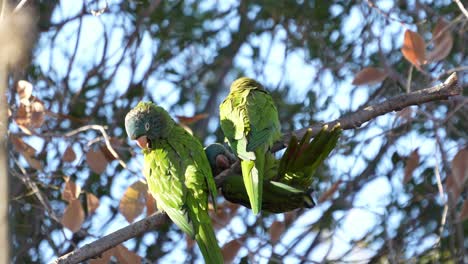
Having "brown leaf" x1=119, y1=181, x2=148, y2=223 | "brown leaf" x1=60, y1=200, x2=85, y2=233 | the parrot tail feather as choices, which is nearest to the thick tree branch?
the parrot tail feather

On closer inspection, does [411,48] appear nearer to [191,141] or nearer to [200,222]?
[191,141]

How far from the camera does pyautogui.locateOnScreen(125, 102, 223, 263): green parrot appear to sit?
9.90 feet

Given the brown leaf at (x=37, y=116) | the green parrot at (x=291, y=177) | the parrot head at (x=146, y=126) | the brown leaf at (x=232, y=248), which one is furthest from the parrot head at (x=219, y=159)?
the brown leaf at (x=37, y=116)

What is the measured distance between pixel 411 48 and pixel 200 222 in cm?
124

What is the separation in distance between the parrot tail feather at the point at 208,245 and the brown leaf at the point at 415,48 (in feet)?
3.94

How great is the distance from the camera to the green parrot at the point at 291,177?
2.96m

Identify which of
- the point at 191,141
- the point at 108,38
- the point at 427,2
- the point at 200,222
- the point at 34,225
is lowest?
the point at 200,222

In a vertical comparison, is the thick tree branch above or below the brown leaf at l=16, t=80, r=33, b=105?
below

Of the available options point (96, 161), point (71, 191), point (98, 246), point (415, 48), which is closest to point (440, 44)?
point (415, 48)

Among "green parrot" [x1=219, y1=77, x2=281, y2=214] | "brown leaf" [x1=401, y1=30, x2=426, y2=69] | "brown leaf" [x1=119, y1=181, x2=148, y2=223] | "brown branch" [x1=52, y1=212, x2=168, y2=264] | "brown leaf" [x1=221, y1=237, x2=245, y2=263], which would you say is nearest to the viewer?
"brown branch" [x1=52, y1=212, x2=168, y2=264]

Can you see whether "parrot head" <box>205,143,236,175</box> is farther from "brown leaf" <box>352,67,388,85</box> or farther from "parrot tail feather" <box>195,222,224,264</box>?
"brown leaf" <box>352,67,388,85</box>

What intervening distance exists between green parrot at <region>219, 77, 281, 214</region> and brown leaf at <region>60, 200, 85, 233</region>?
0.69 meters

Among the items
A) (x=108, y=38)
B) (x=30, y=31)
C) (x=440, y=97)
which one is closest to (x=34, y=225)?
(x=108, y=38)

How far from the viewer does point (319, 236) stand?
5195mm
